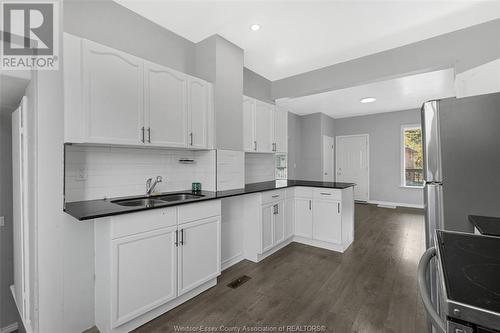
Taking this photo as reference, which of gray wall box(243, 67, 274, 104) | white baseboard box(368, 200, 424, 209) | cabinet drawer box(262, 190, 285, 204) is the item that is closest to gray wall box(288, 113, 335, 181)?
white baseboard box(368, 200, 424, 209)

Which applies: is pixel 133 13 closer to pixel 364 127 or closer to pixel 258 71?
pixel 258 71

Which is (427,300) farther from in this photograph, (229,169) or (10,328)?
(10,328)

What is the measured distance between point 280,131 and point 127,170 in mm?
2542

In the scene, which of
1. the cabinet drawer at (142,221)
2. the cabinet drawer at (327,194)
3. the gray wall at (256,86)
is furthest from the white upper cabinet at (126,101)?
the cabinet drawer at (327,194)

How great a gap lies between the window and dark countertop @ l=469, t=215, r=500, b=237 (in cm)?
572

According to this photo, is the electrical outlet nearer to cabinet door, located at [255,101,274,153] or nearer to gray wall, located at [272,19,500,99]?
cabinet door, located at [255,101,274,153]

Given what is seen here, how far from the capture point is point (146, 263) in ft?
5.75

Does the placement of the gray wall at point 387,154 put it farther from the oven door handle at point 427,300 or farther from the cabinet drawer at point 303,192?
the oven door handle at point 427,300

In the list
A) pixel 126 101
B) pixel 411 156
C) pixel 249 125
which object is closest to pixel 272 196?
pixel 249 125

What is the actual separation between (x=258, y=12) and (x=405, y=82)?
331 cm

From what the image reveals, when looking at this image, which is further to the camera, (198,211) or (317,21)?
(317,21)

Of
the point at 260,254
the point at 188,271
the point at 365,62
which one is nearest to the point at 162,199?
the point at 188,271

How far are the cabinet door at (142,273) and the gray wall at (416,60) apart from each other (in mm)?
3259

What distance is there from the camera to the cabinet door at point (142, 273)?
5.31 feet
